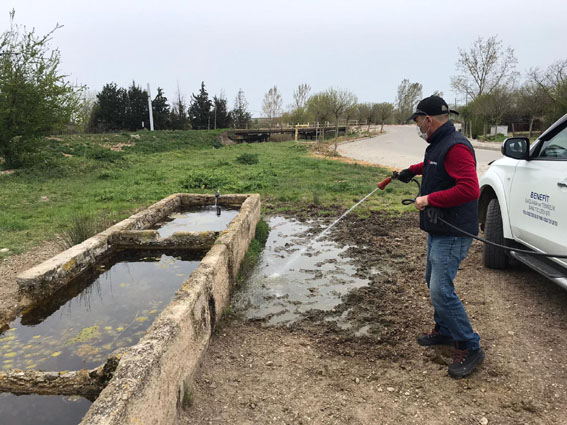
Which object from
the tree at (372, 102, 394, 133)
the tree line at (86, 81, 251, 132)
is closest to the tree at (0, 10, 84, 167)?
the tree line at (86, 81, 251, 132)

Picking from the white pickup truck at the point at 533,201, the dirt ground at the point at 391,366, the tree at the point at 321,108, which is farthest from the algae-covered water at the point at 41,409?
the tree at the point at 321,108

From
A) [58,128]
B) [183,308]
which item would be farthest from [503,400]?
[58,128]

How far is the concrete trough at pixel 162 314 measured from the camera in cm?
221

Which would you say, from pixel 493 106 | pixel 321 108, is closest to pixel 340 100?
pixel 321 108

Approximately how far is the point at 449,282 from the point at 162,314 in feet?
7.06

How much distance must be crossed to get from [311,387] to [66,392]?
1.69 m

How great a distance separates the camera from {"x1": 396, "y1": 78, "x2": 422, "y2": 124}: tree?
76875 mm

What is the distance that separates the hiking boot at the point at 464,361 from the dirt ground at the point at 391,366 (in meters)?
0.06

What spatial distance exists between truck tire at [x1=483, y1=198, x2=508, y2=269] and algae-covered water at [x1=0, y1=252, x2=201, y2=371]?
368 cm

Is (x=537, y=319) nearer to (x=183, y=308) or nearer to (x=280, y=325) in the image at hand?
(x=280, y=325)

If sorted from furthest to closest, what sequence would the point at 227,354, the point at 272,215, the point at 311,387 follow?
the point at 272,215 → the point at 227,354 → the point at 311,387

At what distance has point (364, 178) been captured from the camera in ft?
45.9

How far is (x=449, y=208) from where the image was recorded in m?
3.10

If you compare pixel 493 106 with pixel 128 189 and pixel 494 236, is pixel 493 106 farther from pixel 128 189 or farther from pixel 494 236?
pixel 494 236
